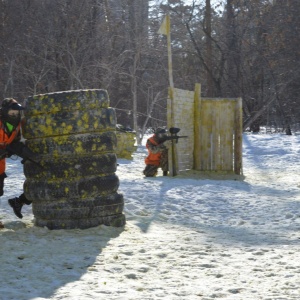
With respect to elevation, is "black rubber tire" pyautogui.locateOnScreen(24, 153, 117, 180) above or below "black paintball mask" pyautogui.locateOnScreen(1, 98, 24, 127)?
below

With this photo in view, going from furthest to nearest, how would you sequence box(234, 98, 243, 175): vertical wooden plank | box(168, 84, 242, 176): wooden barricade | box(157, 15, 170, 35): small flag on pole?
1. box(157, 15, 170, 35): small flag on pole
2. box(168, 84, 242, 176): wooden barricade
3. box(234, 98, 243, 175): vertical wooden plank

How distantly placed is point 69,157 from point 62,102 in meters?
0.55

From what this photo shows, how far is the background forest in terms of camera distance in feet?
78.9

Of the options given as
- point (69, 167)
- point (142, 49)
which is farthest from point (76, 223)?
point (142, 49)

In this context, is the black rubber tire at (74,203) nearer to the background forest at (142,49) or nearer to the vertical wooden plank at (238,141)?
the vertical wooden plank at (238,141)

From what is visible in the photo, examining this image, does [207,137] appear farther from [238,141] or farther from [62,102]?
[62,102]

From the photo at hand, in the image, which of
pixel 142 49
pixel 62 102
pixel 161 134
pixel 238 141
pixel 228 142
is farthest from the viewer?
pixel 142 49

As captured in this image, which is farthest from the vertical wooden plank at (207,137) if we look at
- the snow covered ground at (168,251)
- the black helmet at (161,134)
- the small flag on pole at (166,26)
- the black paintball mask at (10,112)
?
the black paintball mask at (10,112)

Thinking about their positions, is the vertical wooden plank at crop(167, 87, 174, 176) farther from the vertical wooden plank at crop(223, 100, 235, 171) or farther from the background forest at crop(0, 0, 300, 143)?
the background forest at crop(0, 0, 300, 143)

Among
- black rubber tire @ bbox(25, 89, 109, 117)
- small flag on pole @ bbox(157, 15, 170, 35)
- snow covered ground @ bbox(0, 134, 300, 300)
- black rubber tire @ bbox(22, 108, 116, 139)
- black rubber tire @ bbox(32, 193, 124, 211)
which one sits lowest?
snow covered ground @ bbox(0, 134, 300, 300)

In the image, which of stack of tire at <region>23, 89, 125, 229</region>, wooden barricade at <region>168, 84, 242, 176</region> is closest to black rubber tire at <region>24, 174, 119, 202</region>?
stack of tire at <region>23, 89, 125, 229</region>

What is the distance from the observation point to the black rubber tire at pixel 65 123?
590cm

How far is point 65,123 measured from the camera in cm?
590

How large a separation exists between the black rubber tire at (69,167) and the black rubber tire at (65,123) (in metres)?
0.26
